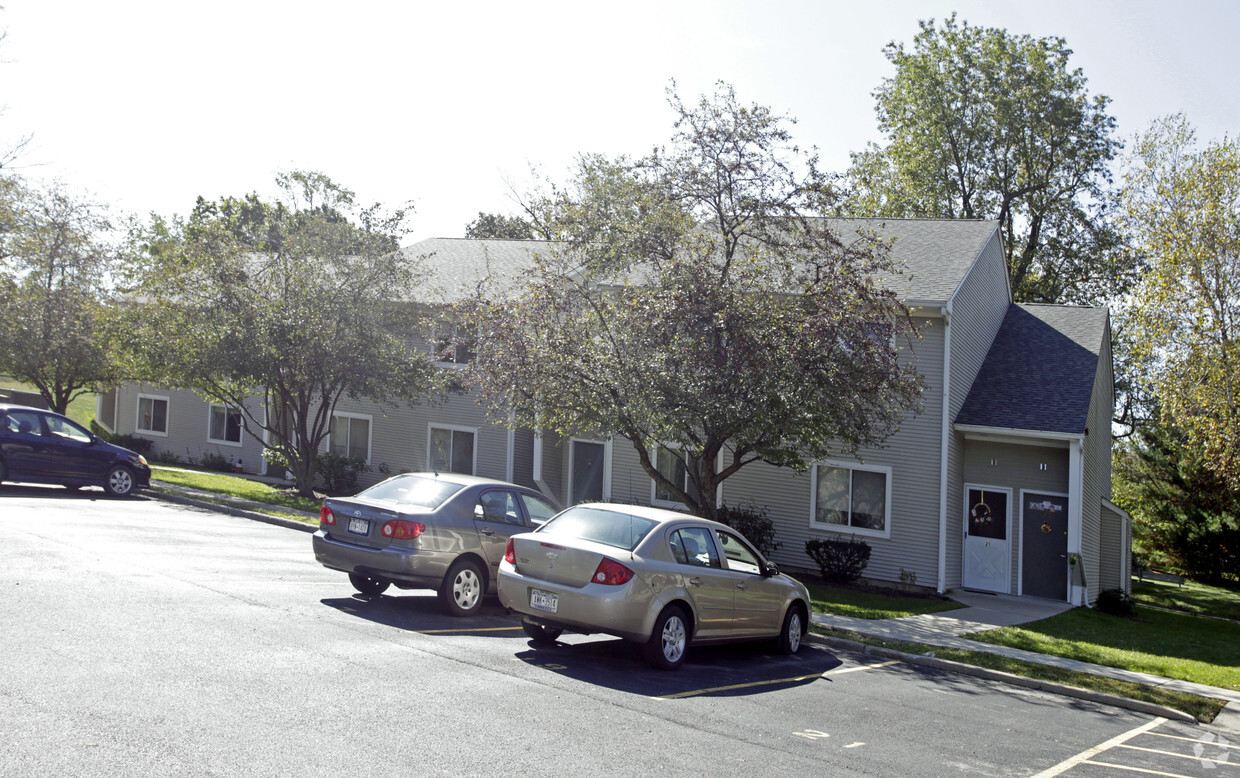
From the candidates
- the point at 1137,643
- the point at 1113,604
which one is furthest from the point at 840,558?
the point at 1113,604

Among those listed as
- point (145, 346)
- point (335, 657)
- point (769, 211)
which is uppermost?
point (769, 211)

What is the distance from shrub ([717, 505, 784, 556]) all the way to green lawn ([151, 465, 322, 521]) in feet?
27.6

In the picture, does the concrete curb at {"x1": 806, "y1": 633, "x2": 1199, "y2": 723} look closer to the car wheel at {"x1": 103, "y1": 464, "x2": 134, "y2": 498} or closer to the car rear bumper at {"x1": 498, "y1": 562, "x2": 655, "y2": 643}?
the car rear bumper at {"x1": 498, "y1": 562, "x2": 655, "y2": 643}

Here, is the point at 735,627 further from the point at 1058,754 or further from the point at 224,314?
the point at 224,314

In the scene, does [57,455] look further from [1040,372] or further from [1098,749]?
[1040,372]

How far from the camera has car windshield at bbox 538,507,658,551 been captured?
30.5 feet

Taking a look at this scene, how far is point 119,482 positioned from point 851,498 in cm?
1479

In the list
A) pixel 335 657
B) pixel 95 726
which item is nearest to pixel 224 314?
pixel 335 657

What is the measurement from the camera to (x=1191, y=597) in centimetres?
2906

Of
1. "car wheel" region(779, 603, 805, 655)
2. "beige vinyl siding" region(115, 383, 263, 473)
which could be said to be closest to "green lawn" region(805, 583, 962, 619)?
"car wheel" region(779, 603, 805, 655)

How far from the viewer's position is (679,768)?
19.5ft

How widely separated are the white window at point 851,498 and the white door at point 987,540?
2070 mm

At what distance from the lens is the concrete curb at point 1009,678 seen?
9906mm

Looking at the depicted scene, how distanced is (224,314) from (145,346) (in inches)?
88.5
